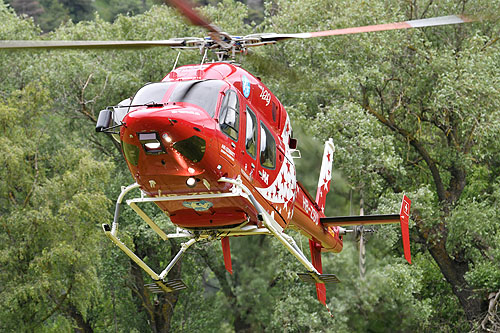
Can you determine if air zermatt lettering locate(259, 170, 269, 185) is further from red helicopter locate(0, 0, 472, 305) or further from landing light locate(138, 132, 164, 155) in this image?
landing light locate(138, 132, 164, 155)

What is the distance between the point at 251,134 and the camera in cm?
1067

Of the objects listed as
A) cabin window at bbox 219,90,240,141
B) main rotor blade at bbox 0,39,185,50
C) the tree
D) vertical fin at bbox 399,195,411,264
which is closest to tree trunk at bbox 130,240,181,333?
the tree

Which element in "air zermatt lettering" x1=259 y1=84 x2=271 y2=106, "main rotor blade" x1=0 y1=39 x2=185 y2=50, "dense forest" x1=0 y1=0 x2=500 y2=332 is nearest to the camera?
"main rotor blade" x1=0 y1=39 x2=185 y2=50

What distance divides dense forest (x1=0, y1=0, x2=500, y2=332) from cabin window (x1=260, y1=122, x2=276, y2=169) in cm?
649

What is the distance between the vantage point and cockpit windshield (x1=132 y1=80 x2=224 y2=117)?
32.5 feet

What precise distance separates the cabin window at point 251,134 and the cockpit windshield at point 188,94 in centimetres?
73

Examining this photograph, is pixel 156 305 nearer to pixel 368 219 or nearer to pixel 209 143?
pixel 368 219

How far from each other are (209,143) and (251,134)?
1.11 m

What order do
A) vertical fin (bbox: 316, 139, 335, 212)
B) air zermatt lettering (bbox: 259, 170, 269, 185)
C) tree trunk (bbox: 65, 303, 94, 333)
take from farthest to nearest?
tree trunk (bbox: 65, 303, 94, 333)
vertical fin (bbox: 316, 139, 335, 212)
air zermatt lettering (bbox: 259, 170, 269, 185)

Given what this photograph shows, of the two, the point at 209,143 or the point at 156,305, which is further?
the point at 156,305

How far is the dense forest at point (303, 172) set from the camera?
19.1 meters

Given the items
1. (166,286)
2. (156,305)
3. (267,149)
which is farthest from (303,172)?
(267,149)

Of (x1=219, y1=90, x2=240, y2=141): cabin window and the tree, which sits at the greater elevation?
(x1=219, y1=90, x2=240, y2=141): cabin window

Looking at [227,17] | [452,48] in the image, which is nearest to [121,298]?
[227,17]
